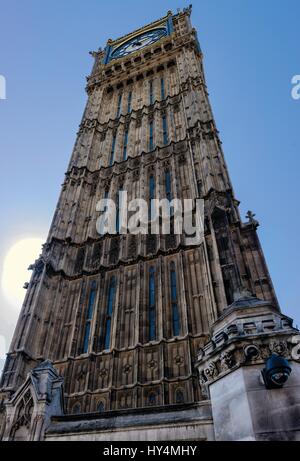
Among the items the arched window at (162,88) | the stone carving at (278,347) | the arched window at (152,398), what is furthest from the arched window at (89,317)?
the arched window at (162,88)

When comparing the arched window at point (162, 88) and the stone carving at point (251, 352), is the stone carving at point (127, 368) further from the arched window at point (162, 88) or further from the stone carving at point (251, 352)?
the arched window at point (162, 88)

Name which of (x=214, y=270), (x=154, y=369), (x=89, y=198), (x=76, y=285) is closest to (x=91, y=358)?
(x=154, y=369)

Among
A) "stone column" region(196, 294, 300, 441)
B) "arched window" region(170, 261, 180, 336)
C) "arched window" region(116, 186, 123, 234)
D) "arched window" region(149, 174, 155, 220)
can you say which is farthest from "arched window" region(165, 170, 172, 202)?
"stone column" region(196, 294, 300, 441)

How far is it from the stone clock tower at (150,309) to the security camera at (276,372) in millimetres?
139

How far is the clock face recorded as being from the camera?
137 feet

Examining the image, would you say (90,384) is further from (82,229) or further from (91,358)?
(82,229)

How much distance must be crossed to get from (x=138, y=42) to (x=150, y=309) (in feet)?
129

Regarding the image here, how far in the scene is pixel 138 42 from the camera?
43438 mm

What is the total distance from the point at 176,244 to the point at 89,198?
28.7ft

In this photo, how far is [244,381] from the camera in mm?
5629

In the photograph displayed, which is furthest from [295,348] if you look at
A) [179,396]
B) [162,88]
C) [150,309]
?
[162,88]

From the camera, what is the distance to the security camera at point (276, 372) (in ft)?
17.3

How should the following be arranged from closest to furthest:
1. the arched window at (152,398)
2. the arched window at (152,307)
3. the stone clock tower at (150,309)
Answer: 1. the stone clock tower at (150,309)
2. the arched window at (152,398)
3. the arched window at (152,307)

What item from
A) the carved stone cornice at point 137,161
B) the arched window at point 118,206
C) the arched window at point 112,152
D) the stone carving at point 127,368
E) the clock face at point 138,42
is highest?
the clock face at point 138,42
